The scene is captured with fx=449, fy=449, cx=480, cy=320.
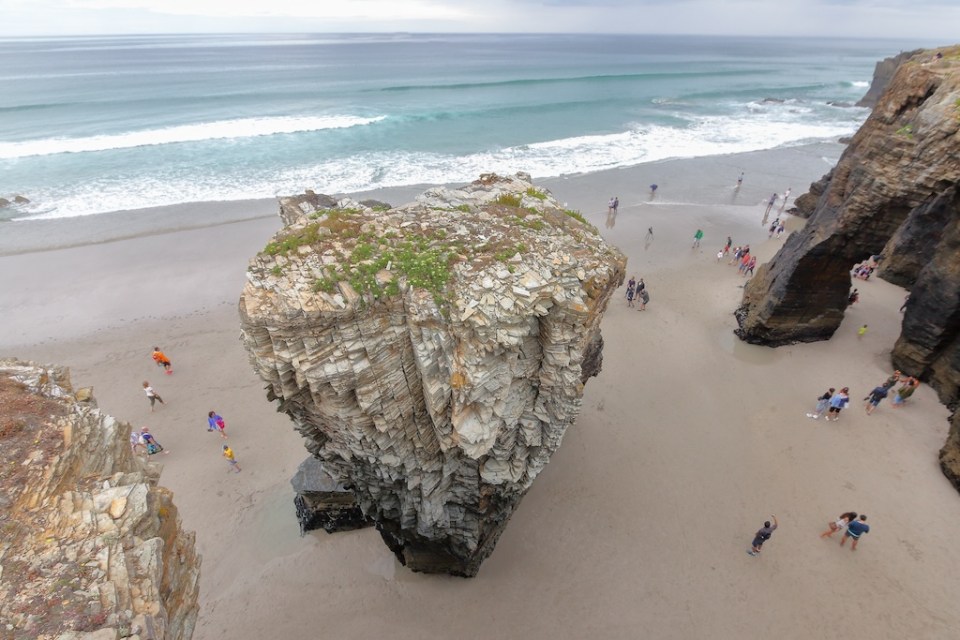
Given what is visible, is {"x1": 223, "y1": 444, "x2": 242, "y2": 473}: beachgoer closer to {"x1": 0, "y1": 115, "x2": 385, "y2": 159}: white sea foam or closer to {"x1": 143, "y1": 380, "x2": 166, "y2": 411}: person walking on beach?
{"x1": 143, "y1": 380, "x2": 166, "y2": 411}: person walking on beach

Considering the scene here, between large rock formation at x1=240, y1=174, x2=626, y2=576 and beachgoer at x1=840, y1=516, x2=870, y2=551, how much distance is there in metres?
8.35

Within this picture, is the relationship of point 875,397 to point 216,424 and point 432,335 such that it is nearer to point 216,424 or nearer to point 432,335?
point 432,335

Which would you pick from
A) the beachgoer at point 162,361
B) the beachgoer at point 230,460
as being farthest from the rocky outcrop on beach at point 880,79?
the beachgoer at point 162,361

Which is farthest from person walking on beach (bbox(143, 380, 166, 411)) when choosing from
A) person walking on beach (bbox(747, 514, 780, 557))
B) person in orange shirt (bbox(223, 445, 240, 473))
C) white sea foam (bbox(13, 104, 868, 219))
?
white sea foam (bbox(13, 104, 868, 219))

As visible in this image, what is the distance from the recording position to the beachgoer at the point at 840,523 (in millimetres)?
11415

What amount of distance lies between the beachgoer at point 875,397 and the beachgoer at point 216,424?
70.7ft

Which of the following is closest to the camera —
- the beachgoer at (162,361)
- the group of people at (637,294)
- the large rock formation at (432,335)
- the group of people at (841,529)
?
the large rock formation at (432,335)

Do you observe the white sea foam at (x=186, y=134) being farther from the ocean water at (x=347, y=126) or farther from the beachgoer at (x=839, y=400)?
the beachgoer at (x=839, y=400)

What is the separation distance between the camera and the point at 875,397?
1466cm

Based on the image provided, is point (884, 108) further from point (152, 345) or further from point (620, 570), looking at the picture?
point (152, 345)

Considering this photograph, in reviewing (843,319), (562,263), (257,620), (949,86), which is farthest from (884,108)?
(257,620)

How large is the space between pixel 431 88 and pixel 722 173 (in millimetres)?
53285

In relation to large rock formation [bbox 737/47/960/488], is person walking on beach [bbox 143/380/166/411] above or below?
below

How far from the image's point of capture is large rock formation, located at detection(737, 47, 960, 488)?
11984 mm
